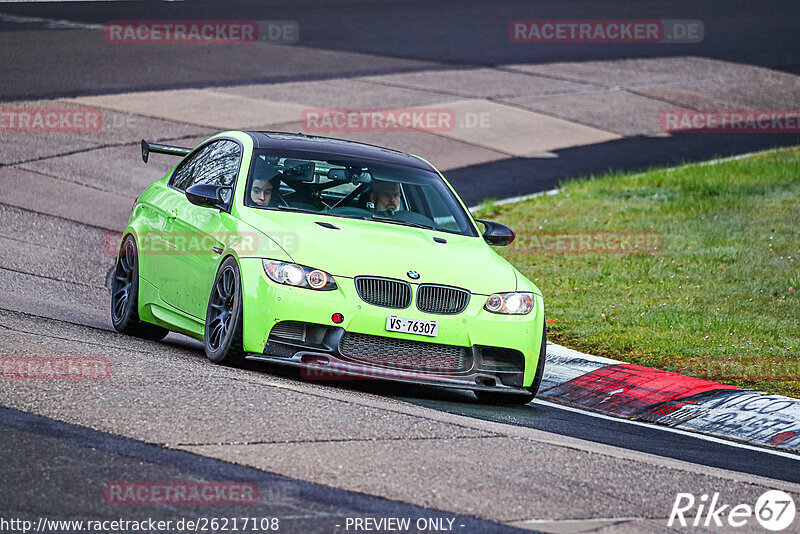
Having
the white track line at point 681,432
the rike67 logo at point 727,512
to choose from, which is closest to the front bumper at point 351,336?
the white track line at point 681,432

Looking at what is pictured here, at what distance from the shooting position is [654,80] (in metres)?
27.2

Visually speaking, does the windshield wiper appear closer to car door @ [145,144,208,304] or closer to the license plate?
the license plate

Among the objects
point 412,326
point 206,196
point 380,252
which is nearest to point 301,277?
point 380,252

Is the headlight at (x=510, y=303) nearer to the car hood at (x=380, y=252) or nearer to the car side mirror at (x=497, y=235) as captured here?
the car hood at (x=380, y=252)

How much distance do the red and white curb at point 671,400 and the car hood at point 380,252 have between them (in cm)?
126

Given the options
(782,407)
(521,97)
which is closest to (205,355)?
(782,407)

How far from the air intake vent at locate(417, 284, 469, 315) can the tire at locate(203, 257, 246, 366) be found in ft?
3.83

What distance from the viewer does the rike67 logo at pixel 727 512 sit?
6270 millimetres

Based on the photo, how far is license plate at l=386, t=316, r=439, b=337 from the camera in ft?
27.8

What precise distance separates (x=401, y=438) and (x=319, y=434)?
446mm

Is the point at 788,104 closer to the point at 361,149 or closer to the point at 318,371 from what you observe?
the point at 361,149

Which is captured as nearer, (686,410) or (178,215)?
(686,410)

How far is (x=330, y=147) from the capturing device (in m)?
10.1

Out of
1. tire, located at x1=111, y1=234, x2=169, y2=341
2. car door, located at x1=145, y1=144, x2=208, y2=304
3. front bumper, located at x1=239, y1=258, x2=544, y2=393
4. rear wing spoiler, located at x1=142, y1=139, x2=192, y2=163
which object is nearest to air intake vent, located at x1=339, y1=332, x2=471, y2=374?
front bumper, located at x1=239, y1=258, x2=544, y2=393
